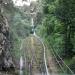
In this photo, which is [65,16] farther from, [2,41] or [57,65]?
[2,41]

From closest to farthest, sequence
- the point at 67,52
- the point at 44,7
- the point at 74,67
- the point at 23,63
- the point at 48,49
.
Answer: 1. the point at 74,67
2. the point at 23,63
3. the point at 67,52
4. the point at 48,49
5. the point at 44,7

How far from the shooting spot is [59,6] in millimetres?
20109

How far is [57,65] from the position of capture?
1875cm

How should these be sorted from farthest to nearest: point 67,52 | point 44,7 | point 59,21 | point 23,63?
point 44,7 → point 59,21 → point 67,52 → point 23,63

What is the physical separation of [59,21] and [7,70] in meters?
8.29

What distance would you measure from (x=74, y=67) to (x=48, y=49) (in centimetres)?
995

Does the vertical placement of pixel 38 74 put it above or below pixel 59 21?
below

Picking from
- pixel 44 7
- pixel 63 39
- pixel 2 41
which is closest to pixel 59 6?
pixel 63 39

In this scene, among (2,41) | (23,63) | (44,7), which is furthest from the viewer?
(44,7)

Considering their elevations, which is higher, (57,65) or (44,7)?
(44,7)

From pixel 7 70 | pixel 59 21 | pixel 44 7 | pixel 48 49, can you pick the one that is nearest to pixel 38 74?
pixel 7 70

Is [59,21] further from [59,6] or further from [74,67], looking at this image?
[74,67]

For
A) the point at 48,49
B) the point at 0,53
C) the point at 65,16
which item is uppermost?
the point at 65,16

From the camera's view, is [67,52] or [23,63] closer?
[23,63]
